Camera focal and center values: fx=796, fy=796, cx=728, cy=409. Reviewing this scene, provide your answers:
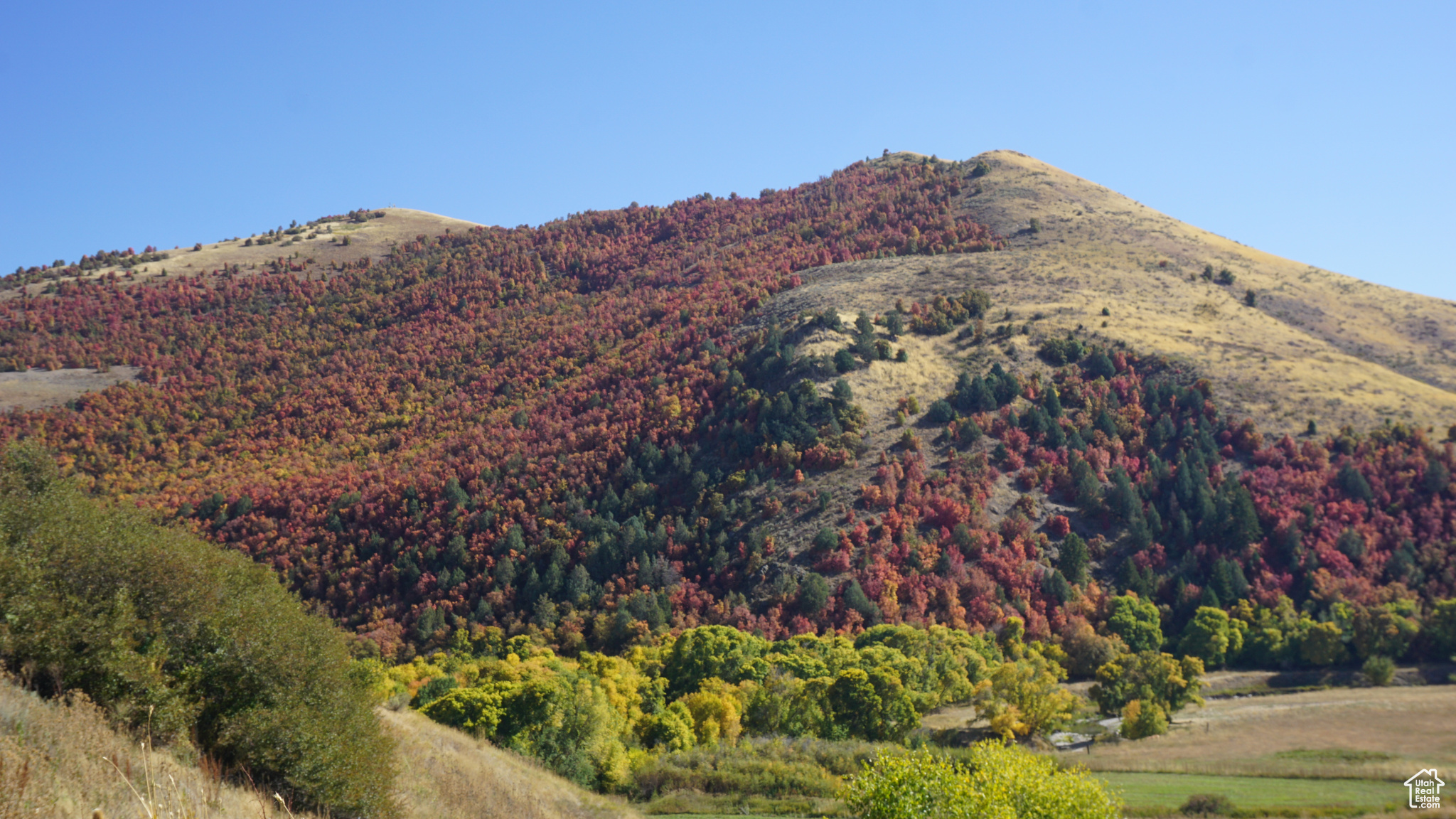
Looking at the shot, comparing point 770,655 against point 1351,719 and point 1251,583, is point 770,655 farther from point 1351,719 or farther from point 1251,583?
point 1251,583

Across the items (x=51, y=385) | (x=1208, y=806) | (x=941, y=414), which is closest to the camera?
(x=1208, y=806)

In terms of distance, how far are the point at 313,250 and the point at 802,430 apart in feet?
403

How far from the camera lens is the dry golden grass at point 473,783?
894 inches

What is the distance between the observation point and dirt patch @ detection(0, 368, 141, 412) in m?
100

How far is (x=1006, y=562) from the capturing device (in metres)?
63.4

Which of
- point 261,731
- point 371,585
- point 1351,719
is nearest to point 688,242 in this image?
point 371,585

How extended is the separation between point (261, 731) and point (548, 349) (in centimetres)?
9705

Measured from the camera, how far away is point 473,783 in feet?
82.2

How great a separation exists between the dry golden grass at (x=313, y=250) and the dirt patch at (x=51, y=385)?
3180 cm

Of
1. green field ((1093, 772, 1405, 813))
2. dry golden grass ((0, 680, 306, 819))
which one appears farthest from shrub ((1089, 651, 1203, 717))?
dry golden grass ((0, 680, 306, 819))

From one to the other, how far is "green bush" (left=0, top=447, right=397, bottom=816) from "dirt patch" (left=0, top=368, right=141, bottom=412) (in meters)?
104

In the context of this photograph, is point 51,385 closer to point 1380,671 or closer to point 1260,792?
point 1260,792

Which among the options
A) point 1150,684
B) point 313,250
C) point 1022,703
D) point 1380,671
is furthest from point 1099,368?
point 313,250

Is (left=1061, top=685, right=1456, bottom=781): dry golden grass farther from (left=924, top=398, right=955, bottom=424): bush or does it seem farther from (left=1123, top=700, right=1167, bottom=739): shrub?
(left=924, top=398, right=955, bottom=424): bush
